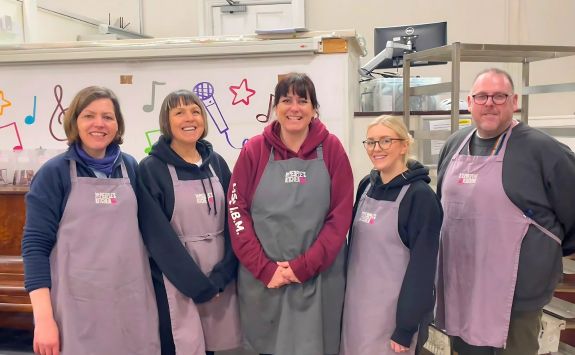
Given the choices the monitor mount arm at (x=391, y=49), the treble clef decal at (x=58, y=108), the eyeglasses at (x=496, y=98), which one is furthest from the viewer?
the monitor mount arm at (x=391, y=49)

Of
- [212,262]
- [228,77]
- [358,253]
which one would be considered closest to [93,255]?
[212,262]

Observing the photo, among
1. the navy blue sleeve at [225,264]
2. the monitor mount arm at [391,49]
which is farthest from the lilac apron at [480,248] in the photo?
the monitor mount arm at [391,49]

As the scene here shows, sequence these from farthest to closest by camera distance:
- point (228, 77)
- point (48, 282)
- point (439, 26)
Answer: point (439, 26), point (228, 77), point (48, 282)

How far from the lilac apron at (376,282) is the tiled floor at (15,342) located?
1581 millimetres

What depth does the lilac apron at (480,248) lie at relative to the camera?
1.59 meters

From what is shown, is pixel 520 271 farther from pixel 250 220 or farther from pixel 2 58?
pixel 2 58

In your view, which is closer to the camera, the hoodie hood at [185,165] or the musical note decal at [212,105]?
the hoodie hood at [185,165]

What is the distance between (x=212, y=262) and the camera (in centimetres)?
161

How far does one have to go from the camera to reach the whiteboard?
228 cm

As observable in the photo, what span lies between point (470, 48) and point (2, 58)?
2.19 metres

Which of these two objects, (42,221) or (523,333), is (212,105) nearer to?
(42,221)

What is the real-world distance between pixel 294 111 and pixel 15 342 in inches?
71.8

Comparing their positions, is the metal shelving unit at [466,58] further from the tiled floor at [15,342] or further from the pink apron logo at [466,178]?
the tiled floor at [15,342]

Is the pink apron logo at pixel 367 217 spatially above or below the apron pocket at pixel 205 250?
above
